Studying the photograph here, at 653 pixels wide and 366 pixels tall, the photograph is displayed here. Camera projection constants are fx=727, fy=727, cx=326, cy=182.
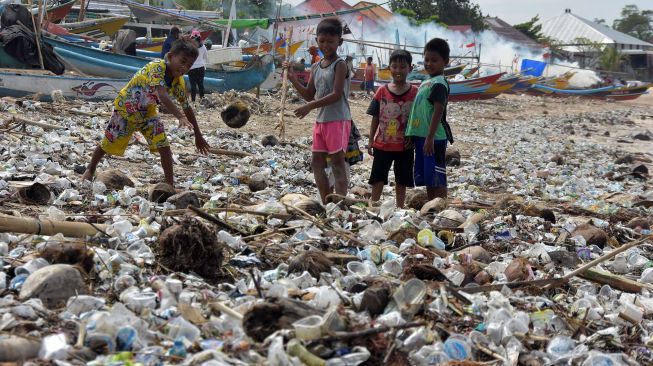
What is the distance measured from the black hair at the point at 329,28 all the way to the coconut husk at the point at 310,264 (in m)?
2.08

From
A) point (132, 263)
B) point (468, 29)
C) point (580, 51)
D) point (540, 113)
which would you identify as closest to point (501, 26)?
point (580, 51)

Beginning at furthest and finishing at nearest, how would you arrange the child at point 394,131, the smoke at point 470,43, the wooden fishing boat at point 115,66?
the smoke at point 470,43 → the wooden fishing boat at point 115,66 → the child at point 394,131

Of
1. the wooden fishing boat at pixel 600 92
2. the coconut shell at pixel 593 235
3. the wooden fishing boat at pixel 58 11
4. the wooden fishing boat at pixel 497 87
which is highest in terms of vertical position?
the wooden fishing boat at pixel 58 11

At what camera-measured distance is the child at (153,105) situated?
5.19 m

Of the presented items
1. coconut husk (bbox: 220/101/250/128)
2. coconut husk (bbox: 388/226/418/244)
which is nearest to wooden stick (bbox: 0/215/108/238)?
coconut husk (bbox: 388/226/418/244)

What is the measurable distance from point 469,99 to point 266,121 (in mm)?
14582

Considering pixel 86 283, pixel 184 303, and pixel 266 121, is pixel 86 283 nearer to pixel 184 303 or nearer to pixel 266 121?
pixel 184 303

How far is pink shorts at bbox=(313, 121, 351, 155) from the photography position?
514 cm

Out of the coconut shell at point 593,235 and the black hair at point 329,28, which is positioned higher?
the black hair at point 329,28

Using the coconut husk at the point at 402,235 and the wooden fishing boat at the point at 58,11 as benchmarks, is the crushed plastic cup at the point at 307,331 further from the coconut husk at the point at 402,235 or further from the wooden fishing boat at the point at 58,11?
the wooden fishing boat at the point at 58,11

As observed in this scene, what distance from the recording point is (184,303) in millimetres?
2713

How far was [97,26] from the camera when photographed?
67.7 ft

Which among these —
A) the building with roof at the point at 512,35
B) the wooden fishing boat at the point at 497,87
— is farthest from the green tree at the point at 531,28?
the wooden fishing boat at the point at 497,87

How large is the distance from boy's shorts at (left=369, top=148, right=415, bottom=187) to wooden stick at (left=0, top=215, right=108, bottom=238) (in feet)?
7.77
